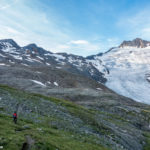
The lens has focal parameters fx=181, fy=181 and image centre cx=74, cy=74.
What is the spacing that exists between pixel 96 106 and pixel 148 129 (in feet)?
69.7

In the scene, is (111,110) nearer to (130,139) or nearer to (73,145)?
(130,139)

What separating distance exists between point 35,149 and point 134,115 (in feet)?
188

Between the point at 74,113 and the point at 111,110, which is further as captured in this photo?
the point at 111,110

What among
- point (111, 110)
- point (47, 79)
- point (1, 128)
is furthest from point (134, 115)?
point (47, 79)

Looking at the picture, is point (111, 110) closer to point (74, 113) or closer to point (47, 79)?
point (74, 113)

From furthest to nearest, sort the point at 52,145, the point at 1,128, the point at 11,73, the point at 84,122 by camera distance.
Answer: the point at 11,73
the point at 84,122
the point at 1,128
the point at 52,145

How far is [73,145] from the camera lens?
17516mm

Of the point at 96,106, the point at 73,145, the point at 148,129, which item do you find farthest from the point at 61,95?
the point at 73,145

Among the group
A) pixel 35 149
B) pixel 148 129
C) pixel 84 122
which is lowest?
pixel 148 129

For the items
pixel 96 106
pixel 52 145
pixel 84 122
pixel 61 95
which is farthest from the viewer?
pixel 61 95

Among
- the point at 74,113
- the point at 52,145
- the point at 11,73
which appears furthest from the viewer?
the point at 11,73

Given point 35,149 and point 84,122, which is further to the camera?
point 84,122

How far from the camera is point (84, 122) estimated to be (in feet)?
109

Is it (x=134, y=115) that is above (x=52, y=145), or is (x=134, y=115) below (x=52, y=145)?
below
